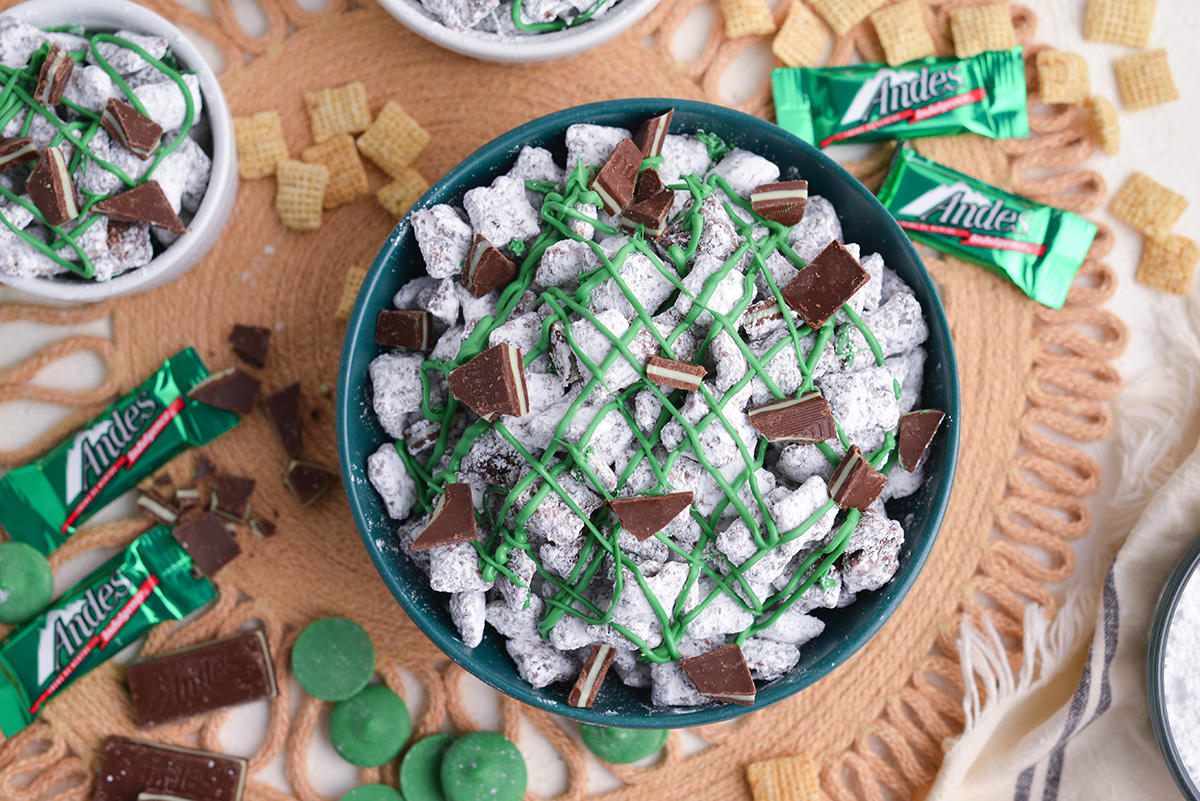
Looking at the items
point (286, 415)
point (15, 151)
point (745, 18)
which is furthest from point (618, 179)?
point (15, 151)

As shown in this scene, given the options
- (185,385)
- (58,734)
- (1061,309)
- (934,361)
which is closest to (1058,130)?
(1061,309)

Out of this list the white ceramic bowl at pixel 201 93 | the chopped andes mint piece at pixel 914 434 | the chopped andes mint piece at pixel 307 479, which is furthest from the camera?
the chopped andes mint piece at pixel 307 479

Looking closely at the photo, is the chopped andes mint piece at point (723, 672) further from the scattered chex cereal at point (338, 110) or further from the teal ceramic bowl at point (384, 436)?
the scattered chex cereal at point (338, 110)

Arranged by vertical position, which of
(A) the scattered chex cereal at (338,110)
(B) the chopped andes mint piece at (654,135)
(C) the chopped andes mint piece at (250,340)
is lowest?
(C) the chopped andes mint piece at (250,340)

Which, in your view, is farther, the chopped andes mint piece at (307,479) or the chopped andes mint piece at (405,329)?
the chopped andes mint piece at (307,479)

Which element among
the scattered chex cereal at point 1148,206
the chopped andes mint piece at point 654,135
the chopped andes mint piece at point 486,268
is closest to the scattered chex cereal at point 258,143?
the chopped andes mint piece at point 486,268

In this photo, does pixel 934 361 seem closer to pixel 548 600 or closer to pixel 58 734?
pixel 548 600

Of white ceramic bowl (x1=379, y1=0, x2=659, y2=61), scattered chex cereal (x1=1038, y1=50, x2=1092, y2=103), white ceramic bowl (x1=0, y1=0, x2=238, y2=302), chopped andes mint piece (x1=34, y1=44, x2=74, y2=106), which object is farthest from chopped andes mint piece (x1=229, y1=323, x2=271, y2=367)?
scattered chex cereal (x1=1038, y1=50, x2=1092, y2=103)
